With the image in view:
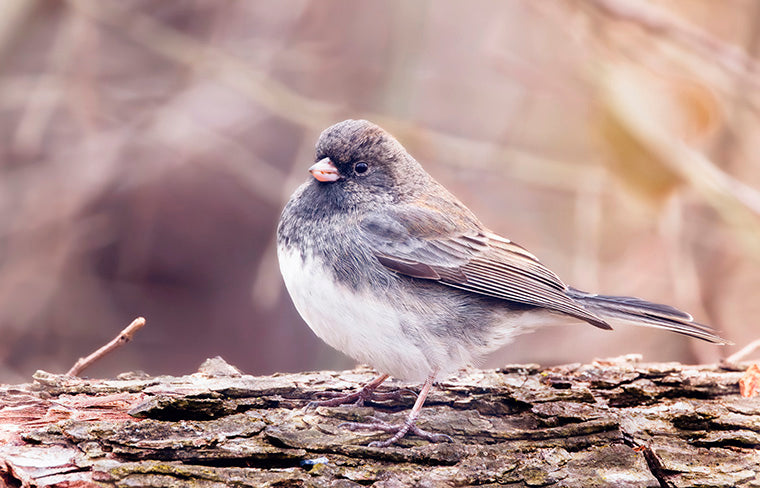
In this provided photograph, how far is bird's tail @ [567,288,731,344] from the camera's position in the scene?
2582 millimetres

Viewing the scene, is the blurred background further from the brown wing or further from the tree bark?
the tree bark

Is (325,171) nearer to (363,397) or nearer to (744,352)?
(363,397)

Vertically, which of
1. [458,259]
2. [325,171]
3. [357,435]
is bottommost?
[357,435]

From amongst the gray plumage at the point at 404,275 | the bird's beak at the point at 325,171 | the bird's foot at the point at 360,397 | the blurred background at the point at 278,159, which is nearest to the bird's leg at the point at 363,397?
the bird's foot at the point at 360,397

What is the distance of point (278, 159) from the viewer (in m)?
4.64

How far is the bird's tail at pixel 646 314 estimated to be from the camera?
2582mm

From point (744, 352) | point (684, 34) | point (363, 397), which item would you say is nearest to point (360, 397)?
point (363, 397)

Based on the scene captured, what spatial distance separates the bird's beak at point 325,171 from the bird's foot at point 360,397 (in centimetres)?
72

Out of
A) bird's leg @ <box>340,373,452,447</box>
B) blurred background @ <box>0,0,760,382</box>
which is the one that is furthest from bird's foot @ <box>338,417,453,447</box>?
blurred background @ <box>0,0,760,382</box>

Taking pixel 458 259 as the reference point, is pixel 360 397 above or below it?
below

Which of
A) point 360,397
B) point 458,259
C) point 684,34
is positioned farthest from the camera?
point 684,34

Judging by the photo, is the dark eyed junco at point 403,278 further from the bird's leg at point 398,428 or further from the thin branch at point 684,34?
the thin branch at point 684,34

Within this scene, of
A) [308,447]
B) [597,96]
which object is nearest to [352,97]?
[597,96]

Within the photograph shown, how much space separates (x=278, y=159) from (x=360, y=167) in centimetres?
200
